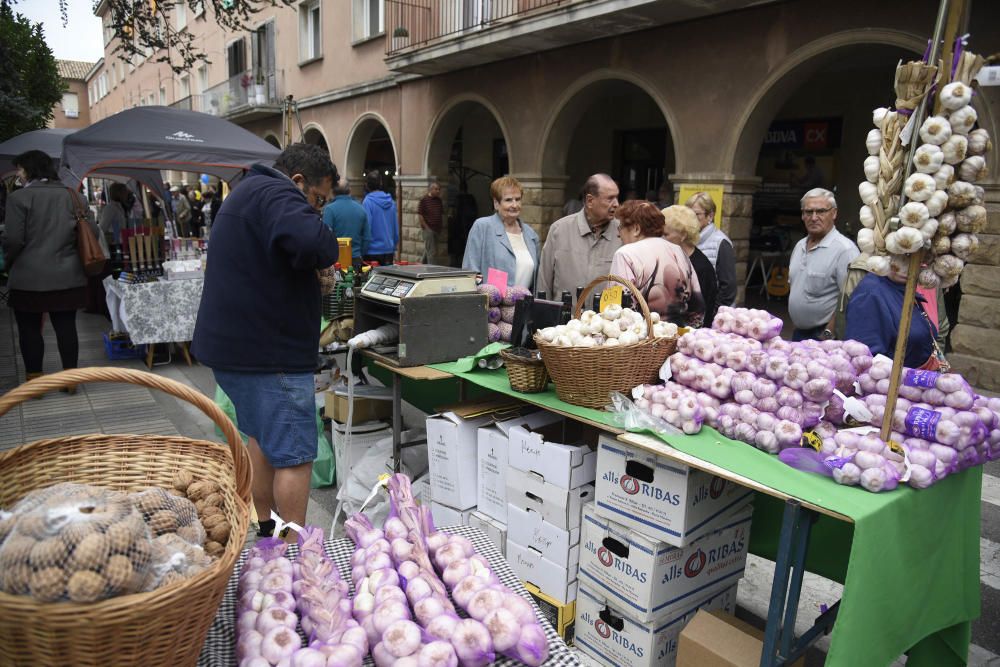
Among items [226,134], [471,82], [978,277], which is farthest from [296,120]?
[978,277]

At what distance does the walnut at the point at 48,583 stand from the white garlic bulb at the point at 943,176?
7.31ft

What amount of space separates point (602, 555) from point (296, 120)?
58.7 ft

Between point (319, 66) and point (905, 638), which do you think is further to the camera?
point (319, 66)

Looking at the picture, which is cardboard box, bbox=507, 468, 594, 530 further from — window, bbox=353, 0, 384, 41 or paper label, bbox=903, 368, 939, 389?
window, bbox=353, 0, 384, 41

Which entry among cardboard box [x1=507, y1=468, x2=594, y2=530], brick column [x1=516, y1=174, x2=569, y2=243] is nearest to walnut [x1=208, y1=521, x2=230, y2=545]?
cardboard box [x1=507, y1=468, x2=594, y2=530]

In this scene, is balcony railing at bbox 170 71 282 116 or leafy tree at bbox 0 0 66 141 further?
balcony railing at bbox 170 71 282 116

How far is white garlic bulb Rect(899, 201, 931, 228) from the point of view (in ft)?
6.25

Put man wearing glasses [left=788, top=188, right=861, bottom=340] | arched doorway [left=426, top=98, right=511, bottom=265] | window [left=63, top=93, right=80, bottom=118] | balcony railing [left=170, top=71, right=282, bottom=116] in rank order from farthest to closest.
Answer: window [left=63, top=93, right=80, bottom=118] → balcony railing [left=170, top=71, right=282, bottom=116] → arched doorway [left=426, top=98, right=511, bottom=265] → man wearing glasses [left=788, top=188, right=861, bottom=340]

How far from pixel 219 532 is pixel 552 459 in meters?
1.63

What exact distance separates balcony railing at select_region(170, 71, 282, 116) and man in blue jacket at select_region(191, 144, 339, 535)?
17505mm

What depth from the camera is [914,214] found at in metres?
1.92

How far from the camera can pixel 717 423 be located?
241 centimetres

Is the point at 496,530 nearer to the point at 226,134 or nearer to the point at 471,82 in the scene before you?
the point at 226,134

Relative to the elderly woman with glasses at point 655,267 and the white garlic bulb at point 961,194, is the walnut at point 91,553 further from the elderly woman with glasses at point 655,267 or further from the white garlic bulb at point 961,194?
the elderly woman with glasses at point 655,267
